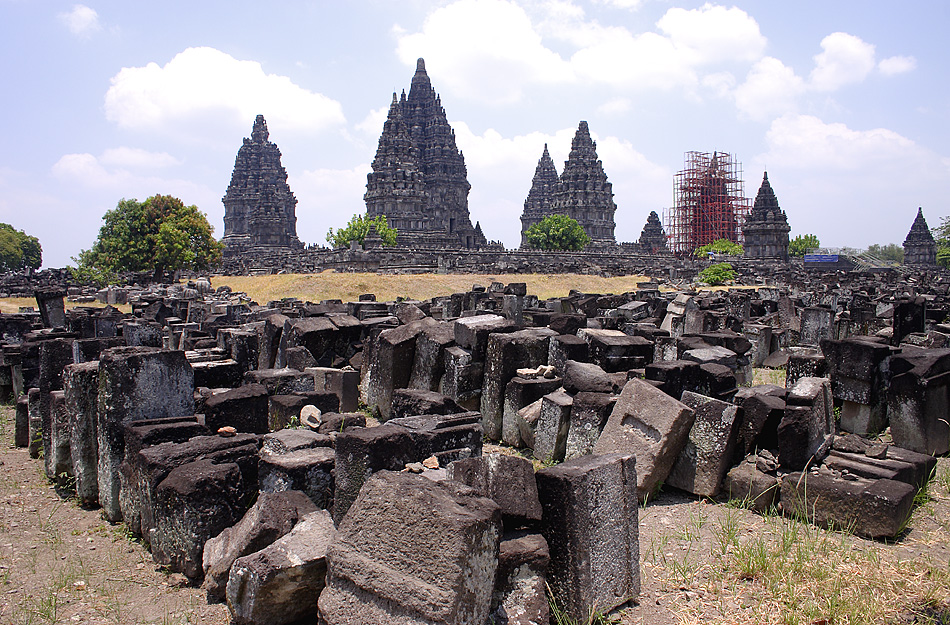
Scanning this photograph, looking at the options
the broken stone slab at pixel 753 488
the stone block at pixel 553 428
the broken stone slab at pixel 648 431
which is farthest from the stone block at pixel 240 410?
the broken stone slab at pixel 753 488

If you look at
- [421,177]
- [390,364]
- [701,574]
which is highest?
[421,177]

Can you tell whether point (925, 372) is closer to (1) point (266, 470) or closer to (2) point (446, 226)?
(1) point (266, 470)

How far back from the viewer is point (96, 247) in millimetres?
41344

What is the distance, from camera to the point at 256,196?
2483 inches

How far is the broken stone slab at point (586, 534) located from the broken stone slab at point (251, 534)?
137 cm

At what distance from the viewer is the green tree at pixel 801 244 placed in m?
77.5

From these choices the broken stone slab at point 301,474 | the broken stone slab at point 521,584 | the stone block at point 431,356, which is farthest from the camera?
the stone block at point 431,356

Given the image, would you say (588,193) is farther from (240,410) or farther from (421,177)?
(240,410)

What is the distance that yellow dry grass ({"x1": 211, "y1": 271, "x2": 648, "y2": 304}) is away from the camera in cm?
2768

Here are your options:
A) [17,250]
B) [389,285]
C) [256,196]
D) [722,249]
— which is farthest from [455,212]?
[17,250]

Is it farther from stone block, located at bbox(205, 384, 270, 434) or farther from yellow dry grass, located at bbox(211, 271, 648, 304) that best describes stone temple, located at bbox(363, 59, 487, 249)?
stone block, located at bbox(205, 384, 270, 434)

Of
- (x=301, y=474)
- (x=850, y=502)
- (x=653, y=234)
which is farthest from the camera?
(x=653, y=234)

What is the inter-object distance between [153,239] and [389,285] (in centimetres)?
1808

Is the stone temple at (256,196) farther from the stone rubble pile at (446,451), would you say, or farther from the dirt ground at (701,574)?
the dirt ground at (701,574)
